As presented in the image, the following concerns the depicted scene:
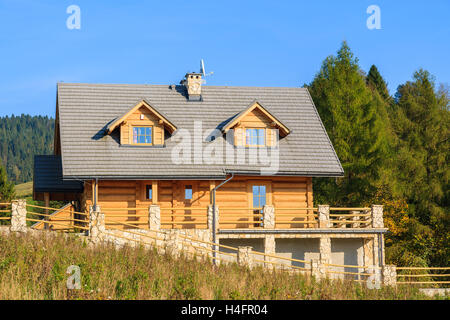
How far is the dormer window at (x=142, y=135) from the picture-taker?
29203 mm

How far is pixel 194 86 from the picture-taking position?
3234cm

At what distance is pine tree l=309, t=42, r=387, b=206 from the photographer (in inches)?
1484

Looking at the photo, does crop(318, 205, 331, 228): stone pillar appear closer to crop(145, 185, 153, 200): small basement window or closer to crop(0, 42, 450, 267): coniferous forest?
crop(145, 185, 153, 200): small basement window

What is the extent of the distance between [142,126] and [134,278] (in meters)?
12.6

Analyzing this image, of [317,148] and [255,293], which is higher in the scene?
[317,148]

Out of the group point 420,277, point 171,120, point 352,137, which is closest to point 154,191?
point 171,120

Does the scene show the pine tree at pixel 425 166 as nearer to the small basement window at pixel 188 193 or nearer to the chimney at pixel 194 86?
the chimney at pixel 194 86

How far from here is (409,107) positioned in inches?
1617

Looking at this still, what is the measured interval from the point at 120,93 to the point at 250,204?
8.58m
